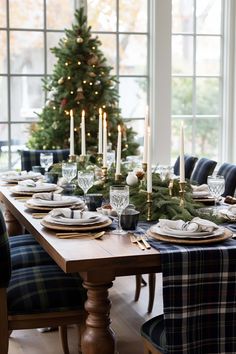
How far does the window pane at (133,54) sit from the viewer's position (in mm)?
6047

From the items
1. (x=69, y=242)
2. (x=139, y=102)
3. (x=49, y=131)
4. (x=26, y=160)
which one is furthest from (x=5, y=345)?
(x=139, y=102)

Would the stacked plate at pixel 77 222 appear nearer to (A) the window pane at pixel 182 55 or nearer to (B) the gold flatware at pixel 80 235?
(B) the gold flatware at pixel 80 235

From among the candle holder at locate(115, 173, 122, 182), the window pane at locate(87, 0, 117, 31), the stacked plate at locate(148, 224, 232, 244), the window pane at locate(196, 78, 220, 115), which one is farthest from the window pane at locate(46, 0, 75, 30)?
the stacked plate at locate(148, 224, 232, 244)

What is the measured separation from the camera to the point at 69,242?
2355 millimetres

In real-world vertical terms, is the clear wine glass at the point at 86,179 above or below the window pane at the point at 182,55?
below

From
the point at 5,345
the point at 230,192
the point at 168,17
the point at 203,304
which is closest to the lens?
the point at 203,304

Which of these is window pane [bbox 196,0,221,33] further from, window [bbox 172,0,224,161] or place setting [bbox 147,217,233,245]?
place setting [bbox 147,217,233,245]

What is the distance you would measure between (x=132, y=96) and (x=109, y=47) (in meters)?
0.51

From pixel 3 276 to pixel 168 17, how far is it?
4114 millimetres

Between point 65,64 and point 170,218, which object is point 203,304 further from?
point 65,64

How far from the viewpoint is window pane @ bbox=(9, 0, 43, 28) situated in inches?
224

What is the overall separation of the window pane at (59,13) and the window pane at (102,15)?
18 cm

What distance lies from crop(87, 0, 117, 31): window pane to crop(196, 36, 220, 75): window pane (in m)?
0.89

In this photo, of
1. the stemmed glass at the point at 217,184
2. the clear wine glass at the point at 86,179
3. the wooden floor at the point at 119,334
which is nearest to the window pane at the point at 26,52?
the wooden floor at the point at 119,334
